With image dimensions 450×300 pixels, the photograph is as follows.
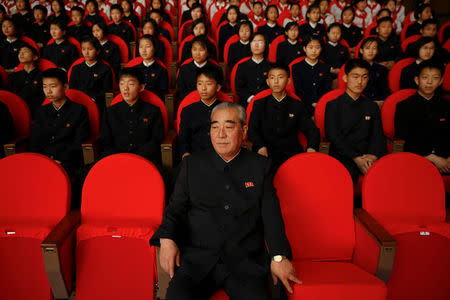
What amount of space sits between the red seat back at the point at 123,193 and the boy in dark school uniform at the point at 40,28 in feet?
10.9

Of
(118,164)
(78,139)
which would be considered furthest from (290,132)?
(78,139)

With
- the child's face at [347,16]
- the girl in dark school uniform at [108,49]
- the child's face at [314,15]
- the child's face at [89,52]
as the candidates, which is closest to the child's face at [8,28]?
the girl in dark school uniform at [108,49]

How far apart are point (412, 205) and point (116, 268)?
3.42 ft

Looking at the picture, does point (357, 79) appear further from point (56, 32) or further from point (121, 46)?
point (56, 32)

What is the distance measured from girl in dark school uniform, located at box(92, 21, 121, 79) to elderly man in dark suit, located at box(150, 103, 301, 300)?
2239mm

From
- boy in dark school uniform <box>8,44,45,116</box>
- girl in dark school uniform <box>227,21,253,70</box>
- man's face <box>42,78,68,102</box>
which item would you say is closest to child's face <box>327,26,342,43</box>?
girl in dark school uniform <box>227,21,253,70</box>

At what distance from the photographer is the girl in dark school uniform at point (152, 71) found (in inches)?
94.3

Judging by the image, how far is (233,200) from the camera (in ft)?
3.28

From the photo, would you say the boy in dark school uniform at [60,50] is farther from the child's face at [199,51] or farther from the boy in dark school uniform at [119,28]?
the child's face at [199,51]

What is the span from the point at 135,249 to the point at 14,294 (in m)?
0.41

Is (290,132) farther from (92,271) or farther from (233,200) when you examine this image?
(92,271)

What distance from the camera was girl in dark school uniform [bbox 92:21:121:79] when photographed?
2.93m

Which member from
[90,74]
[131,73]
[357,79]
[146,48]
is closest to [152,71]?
[146,48]

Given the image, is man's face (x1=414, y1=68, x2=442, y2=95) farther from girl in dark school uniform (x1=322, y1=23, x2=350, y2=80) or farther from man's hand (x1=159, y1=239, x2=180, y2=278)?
man's hand (x1=159, y1=239, x2=180, y2=278)
